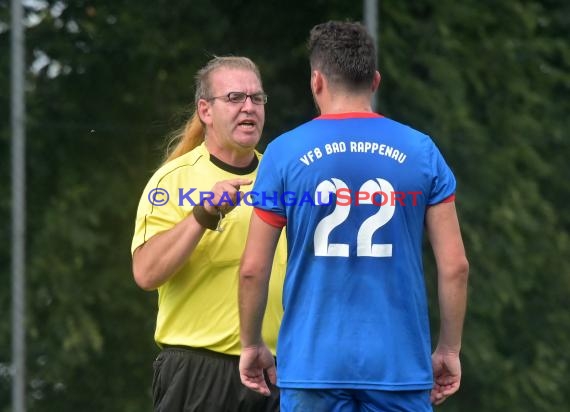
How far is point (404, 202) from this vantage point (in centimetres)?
317

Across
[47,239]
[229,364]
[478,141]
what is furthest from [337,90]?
[478,141]

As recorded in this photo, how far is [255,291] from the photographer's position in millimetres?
3271

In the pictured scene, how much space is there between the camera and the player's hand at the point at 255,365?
335 centimetres

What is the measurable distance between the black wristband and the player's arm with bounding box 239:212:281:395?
1.29ft

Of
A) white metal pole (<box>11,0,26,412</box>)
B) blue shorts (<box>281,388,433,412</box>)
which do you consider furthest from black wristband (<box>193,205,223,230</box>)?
white metal pole (<box>11,0,26,412</box>)

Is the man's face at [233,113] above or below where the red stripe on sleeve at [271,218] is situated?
above

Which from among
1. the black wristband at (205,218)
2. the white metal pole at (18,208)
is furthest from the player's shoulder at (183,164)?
the white metal pole at (18,208)

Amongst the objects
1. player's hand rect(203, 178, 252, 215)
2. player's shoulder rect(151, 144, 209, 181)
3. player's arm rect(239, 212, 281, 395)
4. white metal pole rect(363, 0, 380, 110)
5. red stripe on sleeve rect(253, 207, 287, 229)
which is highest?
white metal pole rect(363, 0, 380, 110)

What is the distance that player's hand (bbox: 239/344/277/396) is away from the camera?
132 inches

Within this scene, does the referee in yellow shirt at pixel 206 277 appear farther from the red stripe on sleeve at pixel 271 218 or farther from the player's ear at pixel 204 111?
the red stripe on sleeve at pixel 271 218

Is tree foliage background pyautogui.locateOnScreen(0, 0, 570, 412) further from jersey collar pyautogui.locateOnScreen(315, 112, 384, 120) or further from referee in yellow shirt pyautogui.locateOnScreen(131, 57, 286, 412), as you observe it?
jersey collar pyautogui.locateOnScreen(315, 112, 384, 120)

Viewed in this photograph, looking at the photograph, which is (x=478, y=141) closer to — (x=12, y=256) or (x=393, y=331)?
(x=12, y=256)

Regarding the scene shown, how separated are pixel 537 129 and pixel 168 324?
397 cm

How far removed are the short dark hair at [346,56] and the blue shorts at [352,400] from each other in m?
0.82
